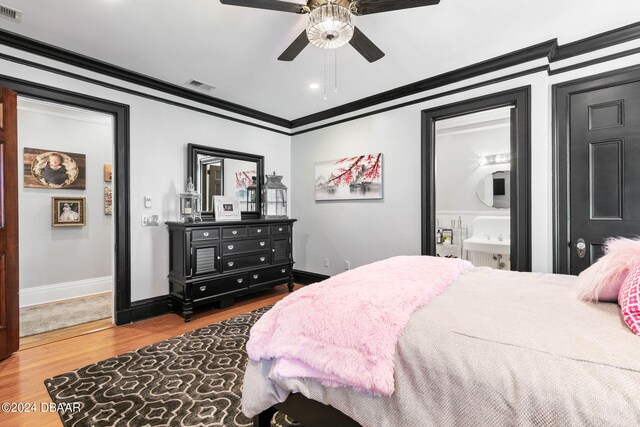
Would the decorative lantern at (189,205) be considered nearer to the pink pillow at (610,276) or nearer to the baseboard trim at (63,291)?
the baseboard trim at (63,291)

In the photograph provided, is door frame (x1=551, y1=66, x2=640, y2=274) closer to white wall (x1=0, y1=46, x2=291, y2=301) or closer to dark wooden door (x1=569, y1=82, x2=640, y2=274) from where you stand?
dark wooden door (x1=569, y1=82, x2=640, y2=274)

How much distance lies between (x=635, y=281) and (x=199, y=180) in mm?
3813

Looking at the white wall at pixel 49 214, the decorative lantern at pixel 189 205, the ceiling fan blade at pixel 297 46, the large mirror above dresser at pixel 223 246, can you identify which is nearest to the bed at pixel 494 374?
the ceiling fan blade at pixel 297 46

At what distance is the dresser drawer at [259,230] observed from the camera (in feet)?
12.6

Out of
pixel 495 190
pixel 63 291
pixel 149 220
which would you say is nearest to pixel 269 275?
pixel 149 220

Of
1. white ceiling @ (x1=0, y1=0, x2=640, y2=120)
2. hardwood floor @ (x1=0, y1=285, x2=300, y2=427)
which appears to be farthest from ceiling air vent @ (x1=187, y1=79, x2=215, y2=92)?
hardwood floor @ (x1=0, y1=285, x2=300, y2=427)

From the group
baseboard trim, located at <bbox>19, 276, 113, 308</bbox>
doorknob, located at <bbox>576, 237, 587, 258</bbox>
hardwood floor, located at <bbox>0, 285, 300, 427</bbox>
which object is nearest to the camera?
hardwood floor, located at <bbox>0, 285, 300, 427</bbox>

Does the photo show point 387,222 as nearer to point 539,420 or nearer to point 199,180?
point 199,180

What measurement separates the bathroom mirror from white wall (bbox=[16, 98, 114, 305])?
509cm

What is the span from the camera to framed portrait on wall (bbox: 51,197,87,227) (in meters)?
3.99

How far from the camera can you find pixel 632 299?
1.09m

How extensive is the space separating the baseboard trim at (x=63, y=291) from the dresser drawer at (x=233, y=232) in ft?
6.03

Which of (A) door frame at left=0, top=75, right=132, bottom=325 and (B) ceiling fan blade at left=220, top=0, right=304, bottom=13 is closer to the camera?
(B) ceiling fan blade at left=220, top=0, right=304, bottom=13

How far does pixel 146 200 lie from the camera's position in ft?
10.9
